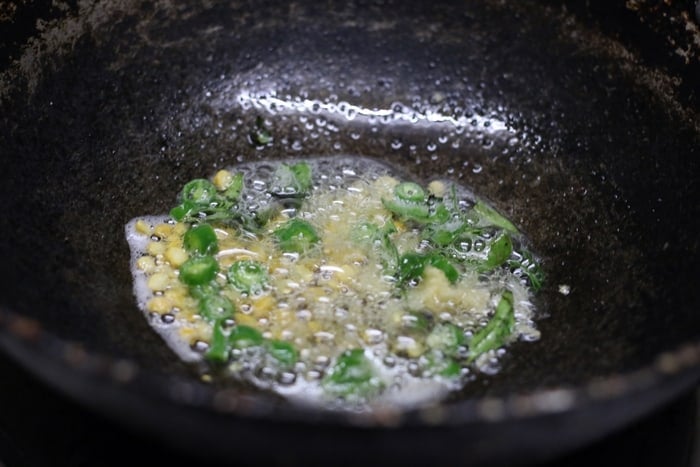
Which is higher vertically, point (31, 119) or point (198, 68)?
point (198, 68)

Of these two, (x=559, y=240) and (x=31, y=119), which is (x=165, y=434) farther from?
(x=559, y=240)

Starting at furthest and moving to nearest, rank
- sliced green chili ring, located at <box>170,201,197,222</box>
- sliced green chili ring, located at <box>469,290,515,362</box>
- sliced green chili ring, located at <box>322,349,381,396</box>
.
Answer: sliced green chili ring, located at <box>170,201,197,222</box> → sliced green chili ring, located at <box>469,290,515,362</box> → sliced green chili ring, located at <box>322,349,381,396</box>

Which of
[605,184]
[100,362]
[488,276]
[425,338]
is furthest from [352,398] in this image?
[605,184]

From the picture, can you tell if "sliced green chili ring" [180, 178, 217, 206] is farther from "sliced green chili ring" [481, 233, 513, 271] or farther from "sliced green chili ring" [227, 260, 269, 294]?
"sliced green chili ring" [481, 233, 513, 271]

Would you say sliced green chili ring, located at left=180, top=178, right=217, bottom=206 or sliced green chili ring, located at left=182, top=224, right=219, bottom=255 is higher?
sliced green chili ring, located at left=180, top=178, right=217, bottom=206

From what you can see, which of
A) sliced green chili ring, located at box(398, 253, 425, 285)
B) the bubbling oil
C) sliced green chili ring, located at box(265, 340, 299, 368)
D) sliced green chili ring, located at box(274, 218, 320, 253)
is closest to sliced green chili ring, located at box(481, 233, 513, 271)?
the bubbling oil

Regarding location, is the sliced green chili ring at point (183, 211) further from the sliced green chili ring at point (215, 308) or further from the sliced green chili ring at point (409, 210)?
the sliced green chili ring at point (409, 210)
